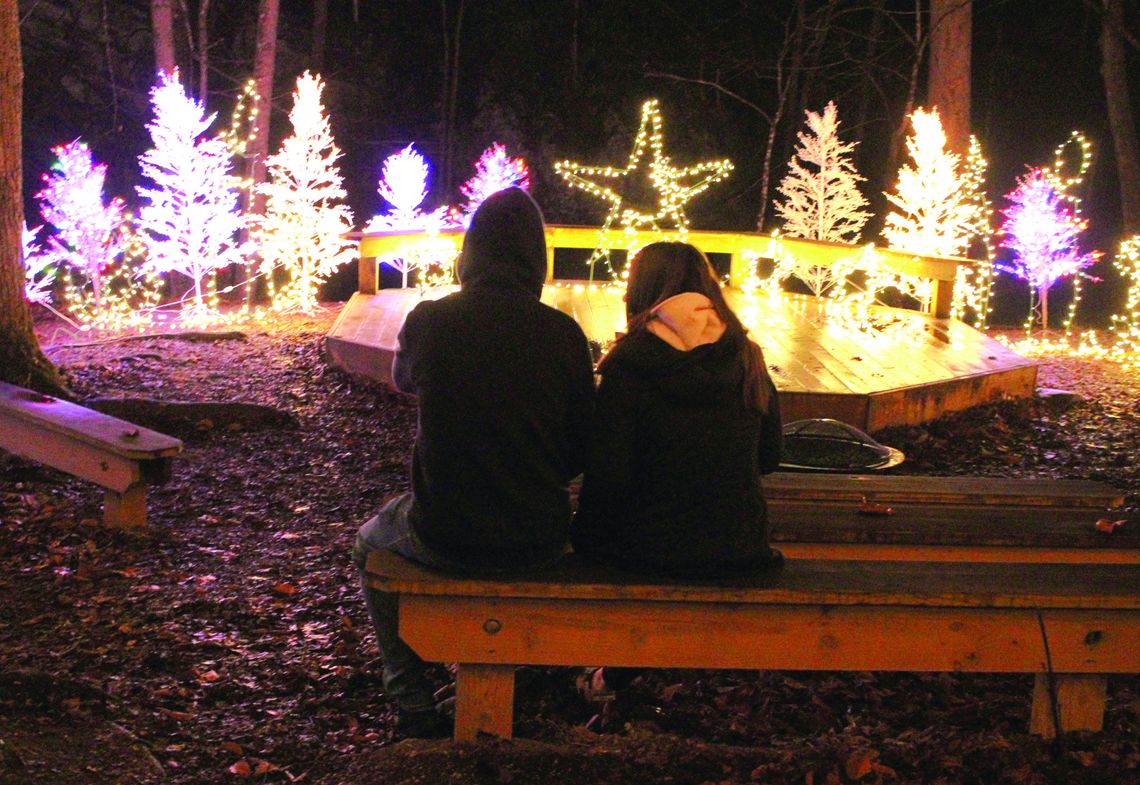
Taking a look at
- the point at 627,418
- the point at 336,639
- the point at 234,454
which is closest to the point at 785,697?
the point at 627,418

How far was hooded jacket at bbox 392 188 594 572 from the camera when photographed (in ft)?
9.93

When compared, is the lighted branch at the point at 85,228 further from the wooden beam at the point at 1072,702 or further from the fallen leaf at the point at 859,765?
the wooden beam at the point at 1072,702

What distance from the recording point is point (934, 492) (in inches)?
167

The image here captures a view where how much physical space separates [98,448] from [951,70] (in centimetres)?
1246

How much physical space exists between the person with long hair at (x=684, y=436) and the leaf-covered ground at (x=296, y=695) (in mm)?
634

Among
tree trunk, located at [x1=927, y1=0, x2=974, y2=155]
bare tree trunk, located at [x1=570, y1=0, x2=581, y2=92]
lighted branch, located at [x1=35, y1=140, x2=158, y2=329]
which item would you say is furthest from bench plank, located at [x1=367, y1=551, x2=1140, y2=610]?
bare tree trunk, located at [x1=570, y1=0, x2=581, y2=92]

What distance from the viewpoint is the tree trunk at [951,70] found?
1422 cm

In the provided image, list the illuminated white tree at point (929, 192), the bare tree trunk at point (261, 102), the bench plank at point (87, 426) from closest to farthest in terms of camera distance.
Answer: the bench plank at point (87, 426)
the illuminated white tree at point (929, 192)
the bare tree trunk at point (261, 102)

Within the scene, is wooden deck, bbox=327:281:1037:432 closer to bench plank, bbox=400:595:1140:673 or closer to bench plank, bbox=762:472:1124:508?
bench plank, bbox=762:472:1124:508

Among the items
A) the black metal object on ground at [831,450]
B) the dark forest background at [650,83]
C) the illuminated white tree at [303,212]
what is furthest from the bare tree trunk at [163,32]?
the black metal object on ground at [831,450]

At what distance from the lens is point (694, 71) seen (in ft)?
66.8

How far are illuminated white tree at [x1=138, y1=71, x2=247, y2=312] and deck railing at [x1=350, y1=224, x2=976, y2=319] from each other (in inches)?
105

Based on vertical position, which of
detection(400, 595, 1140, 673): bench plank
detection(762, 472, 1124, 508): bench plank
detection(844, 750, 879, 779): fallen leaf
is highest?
detection(762, 472, 1124, 508): bench plank

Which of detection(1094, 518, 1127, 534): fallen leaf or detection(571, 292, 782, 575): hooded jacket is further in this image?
detection(1094, 518, 1127, 534): fallen leaf
